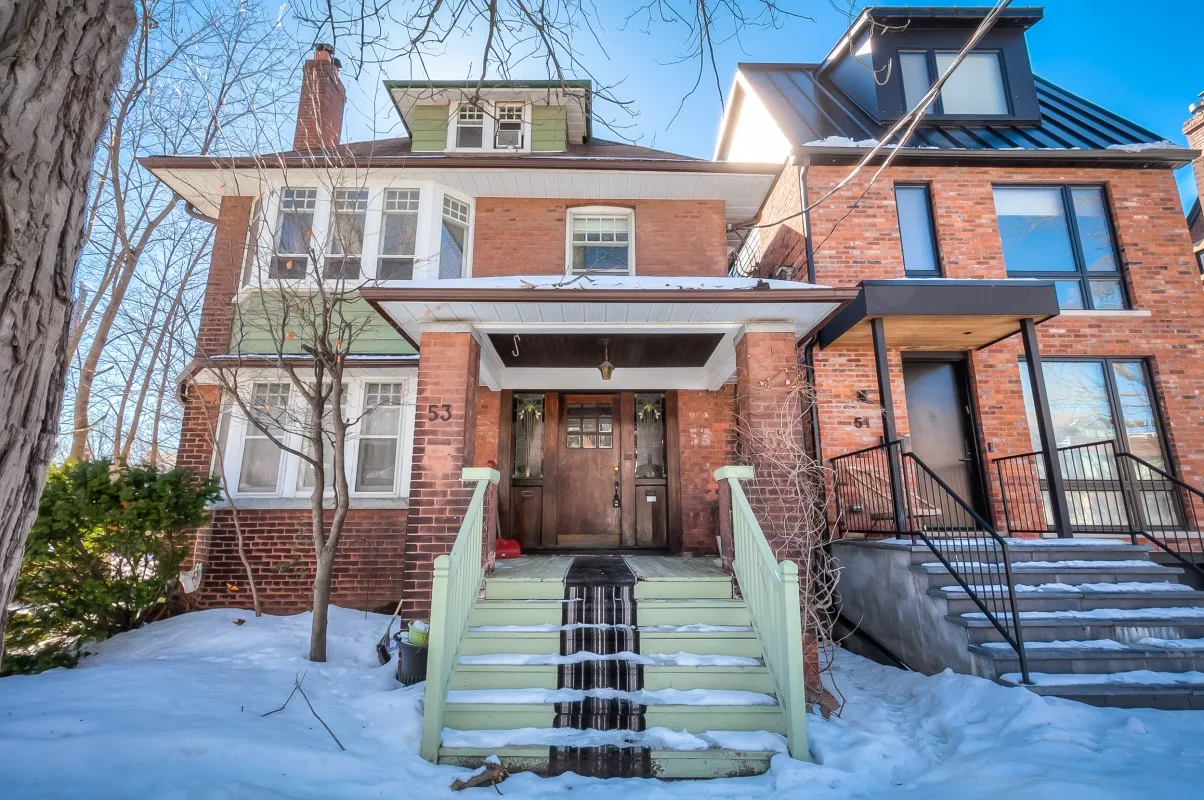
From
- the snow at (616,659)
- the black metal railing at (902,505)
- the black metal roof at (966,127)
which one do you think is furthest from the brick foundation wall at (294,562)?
the black metal roof at (966,127)

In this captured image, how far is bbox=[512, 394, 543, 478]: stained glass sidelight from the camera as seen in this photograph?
26.4ft

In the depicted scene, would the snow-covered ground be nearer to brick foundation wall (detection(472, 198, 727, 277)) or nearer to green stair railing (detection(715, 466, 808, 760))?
green stair railing (detection(715, 466, 808, 760))

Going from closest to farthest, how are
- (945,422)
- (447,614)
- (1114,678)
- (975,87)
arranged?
(447,614) < (1114,678) < (945,422) < (975,87)

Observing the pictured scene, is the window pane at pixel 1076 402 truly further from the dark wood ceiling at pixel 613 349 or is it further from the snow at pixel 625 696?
the snow at pixel 625 696

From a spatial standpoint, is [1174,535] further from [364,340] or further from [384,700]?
[364,340]

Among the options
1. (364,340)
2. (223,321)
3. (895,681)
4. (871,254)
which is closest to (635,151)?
(871,254)

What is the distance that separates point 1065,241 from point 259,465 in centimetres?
1178

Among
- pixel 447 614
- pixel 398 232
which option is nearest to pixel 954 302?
pixel 447 614

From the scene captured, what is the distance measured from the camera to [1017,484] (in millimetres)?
7027

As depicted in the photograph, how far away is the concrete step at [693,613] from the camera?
15.0 feet

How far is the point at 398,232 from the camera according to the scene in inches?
307

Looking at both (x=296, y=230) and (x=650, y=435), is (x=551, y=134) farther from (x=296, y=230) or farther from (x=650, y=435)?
(x=650, y=435)

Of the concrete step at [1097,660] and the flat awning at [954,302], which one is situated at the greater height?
the flat awning at [954,302]

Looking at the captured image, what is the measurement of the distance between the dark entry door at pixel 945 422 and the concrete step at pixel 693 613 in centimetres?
419
